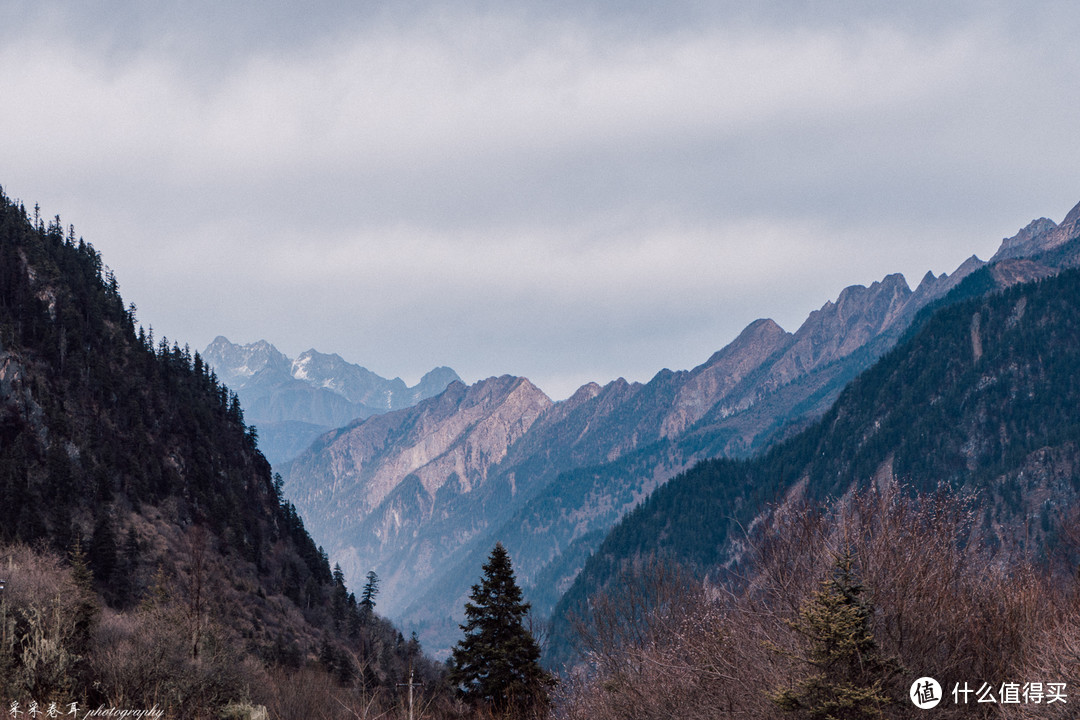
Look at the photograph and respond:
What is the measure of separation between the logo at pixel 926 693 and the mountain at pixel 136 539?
2631 cm

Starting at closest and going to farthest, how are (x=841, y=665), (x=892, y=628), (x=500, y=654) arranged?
(x=841, y=665) → (x=892, y=628) → (x=500, y=654)

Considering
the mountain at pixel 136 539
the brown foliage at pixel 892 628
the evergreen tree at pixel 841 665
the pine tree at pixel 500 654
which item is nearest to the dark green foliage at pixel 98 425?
the mountain at pixel 136 539

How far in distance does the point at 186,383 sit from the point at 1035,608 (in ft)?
581

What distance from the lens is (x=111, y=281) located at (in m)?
184

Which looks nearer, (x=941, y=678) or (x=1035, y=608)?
(x=941, y=678)

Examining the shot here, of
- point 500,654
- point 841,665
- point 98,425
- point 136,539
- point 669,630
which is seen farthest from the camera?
point 98,425

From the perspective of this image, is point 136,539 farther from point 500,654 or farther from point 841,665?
point 841,665

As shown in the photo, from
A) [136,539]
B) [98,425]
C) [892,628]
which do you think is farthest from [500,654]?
[98,425]

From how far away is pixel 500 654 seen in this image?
44.8 m

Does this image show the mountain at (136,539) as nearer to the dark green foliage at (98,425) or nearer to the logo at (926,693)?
the dark green foliage at (98,425)

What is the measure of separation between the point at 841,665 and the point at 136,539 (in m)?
105

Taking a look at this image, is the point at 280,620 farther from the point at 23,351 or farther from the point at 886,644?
the point at 886,644

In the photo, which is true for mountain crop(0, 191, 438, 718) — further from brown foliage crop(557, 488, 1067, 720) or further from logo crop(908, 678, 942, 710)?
logo crop(908, 678, 942, 710)

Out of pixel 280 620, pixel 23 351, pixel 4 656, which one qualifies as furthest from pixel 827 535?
pixel 23 351
